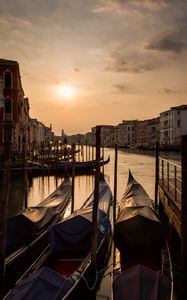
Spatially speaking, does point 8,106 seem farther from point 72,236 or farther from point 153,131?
point 153,131

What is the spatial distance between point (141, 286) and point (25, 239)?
4006 mm

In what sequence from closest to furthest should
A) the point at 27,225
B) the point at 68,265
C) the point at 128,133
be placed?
the point at 68,265 → the point at 27,225 → the point at 128,133

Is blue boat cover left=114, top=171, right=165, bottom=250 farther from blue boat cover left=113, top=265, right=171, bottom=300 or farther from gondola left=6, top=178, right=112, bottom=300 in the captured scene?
blue boat cover left=113, top=265, right=171, bottom=300

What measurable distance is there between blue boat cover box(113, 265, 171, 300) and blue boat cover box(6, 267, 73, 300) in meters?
0.77

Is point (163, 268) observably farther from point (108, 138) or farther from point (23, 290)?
point (108, 138)

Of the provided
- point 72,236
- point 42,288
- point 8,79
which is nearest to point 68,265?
point 72,236

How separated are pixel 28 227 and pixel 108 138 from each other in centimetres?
15904

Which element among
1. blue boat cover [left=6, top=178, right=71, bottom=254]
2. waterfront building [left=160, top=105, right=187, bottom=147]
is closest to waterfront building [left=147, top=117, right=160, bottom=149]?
waterfront building [left=160, top=105, right=187, bottom=147]

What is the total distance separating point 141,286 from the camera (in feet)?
15.3

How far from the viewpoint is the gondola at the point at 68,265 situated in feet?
15.1

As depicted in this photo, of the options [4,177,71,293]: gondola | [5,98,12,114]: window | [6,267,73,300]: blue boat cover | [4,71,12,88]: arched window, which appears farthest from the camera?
[4,71,12,88]: arched window

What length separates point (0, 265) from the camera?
5832mm

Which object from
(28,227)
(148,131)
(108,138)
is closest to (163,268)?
(28,227)

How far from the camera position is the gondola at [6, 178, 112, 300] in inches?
181
